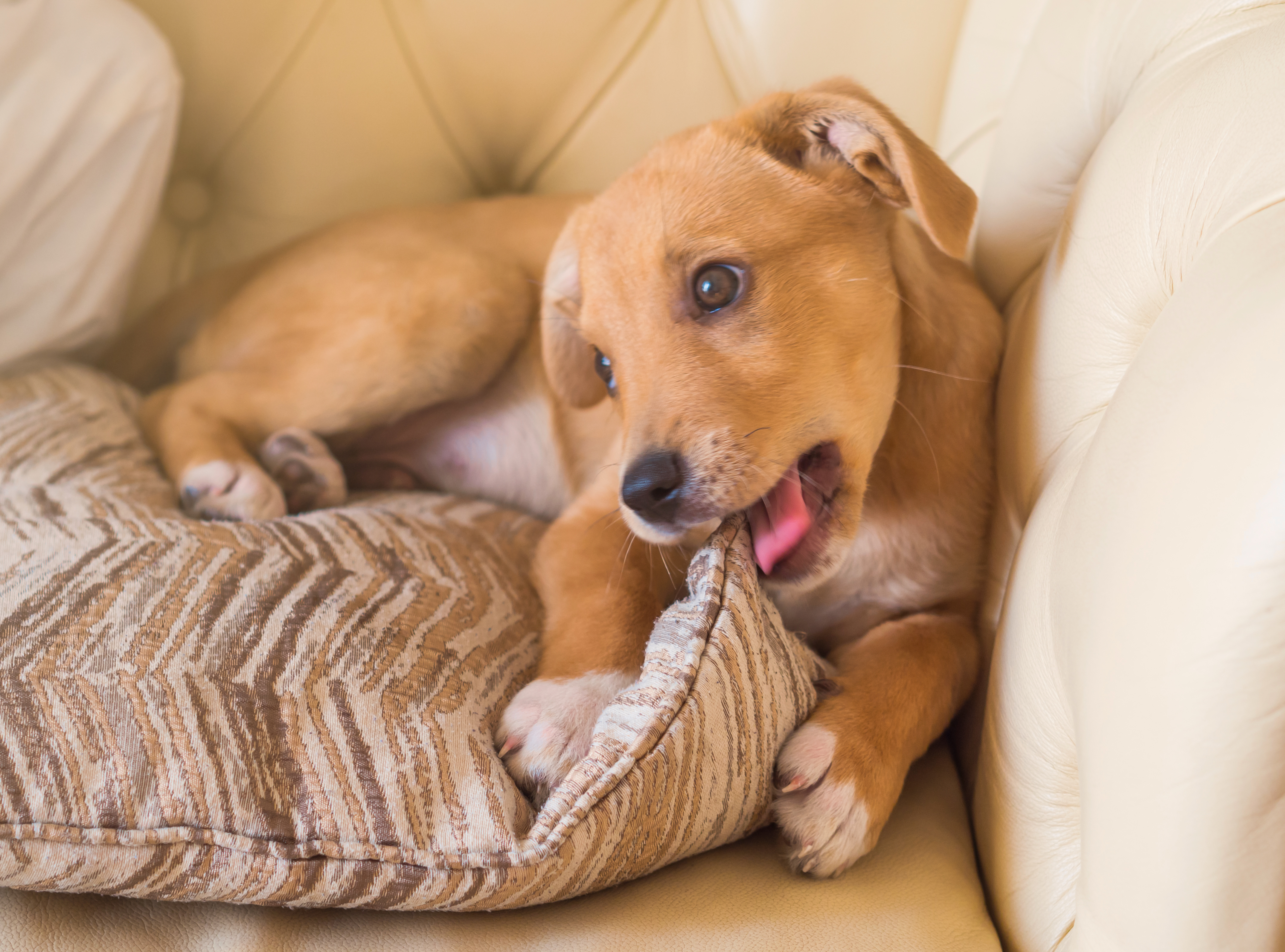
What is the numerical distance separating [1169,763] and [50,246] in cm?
210

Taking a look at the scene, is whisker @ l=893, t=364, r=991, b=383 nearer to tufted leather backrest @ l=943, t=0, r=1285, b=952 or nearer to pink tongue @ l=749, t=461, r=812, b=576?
tufted leather backrest @ l=943, t=0, r=1285, b=952

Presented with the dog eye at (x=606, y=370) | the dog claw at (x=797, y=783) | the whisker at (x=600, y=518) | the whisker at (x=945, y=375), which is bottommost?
the dog claw at (x=797, y=783)

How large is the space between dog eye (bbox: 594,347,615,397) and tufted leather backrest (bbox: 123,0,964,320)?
0.83 meters

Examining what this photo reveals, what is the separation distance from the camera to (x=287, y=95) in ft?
7.11

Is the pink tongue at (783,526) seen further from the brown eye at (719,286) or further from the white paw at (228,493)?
the white paw at (228,493)

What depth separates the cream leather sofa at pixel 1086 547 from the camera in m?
0.67

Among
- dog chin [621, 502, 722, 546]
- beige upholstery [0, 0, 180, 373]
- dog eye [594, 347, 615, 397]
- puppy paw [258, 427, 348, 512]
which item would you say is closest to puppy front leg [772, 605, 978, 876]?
dog chin [621, 502, 722, 546]

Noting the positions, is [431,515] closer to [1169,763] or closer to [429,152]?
[429,152]

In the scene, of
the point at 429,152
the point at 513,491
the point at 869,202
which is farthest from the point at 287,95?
the point at 869,202

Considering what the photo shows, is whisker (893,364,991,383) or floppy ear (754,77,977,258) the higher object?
floppy ear (754,77,977,258)

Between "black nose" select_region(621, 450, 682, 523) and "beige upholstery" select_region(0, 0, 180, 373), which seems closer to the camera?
"black nose" select_region(621, 450, 682, 523)

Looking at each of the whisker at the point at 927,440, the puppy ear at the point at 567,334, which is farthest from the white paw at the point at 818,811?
the puppy ear at the point at 567,334

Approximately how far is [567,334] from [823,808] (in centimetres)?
93

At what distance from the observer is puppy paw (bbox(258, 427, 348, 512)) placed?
1.86 m
